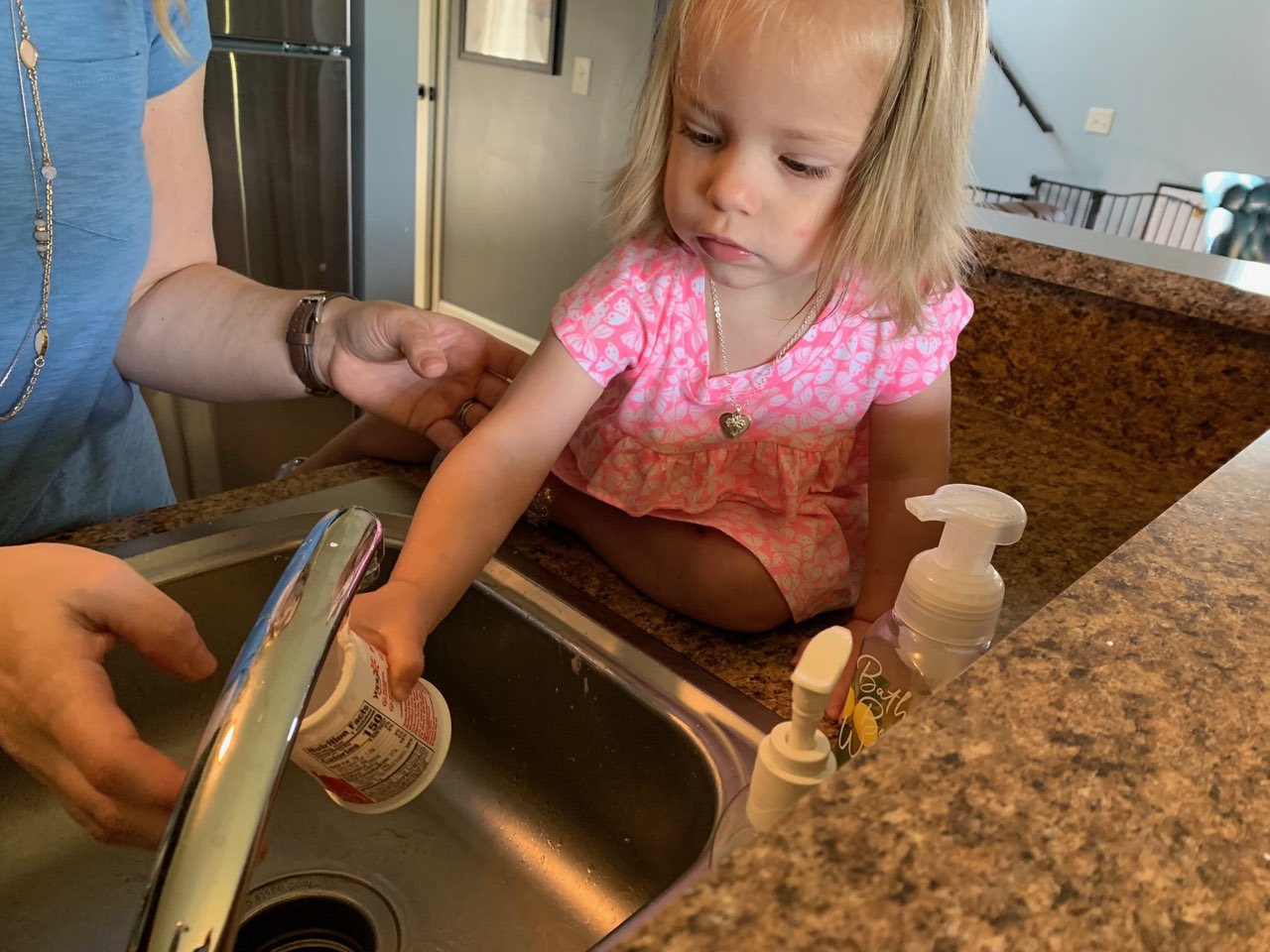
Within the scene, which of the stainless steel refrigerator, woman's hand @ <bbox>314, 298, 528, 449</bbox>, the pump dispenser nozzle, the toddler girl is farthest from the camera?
the stainless steel refrigerator

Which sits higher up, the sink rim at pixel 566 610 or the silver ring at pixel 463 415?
the silver ring at pixel 463 415

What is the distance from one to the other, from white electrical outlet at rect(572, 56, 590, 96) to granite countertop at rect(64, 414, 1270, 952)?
3.15 metres

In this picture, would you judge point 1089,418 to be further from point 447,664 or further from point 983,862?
point 983,862

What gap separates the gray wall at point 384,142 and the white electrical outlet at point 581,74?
789 mm

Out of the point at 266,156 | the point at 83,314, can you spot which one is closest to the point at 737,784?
the point at 83,314

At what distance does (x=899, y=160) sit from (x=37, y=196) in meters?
0.68

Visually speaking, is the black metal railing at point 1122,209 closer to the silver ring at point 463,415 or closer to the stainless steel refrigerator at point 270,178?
the stainless steel refrigerator at point 270,178

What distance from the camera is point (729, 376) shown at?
819mm

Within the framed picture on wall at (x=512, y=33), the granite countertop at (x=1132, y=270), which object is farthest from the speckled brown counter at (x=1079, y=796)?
the framed picture on wall at (x=512, y=33)

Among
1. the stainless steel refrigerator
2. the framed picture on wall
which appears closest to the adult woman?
the stainless steel refrigerator

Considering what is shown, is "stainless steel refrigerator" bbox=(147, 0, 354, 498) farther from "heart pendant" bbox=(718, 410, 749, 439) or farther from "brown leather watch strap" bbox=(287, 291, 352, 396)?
"heart pendant" bbox=(718, 410, 749, 439)

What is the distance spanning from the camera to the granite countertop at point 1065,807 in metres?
0.24

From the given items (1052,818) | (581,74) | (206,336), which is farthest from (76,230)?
(581,74)

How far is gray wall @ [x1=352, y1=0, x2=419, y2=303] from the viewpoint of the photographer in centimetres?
243
